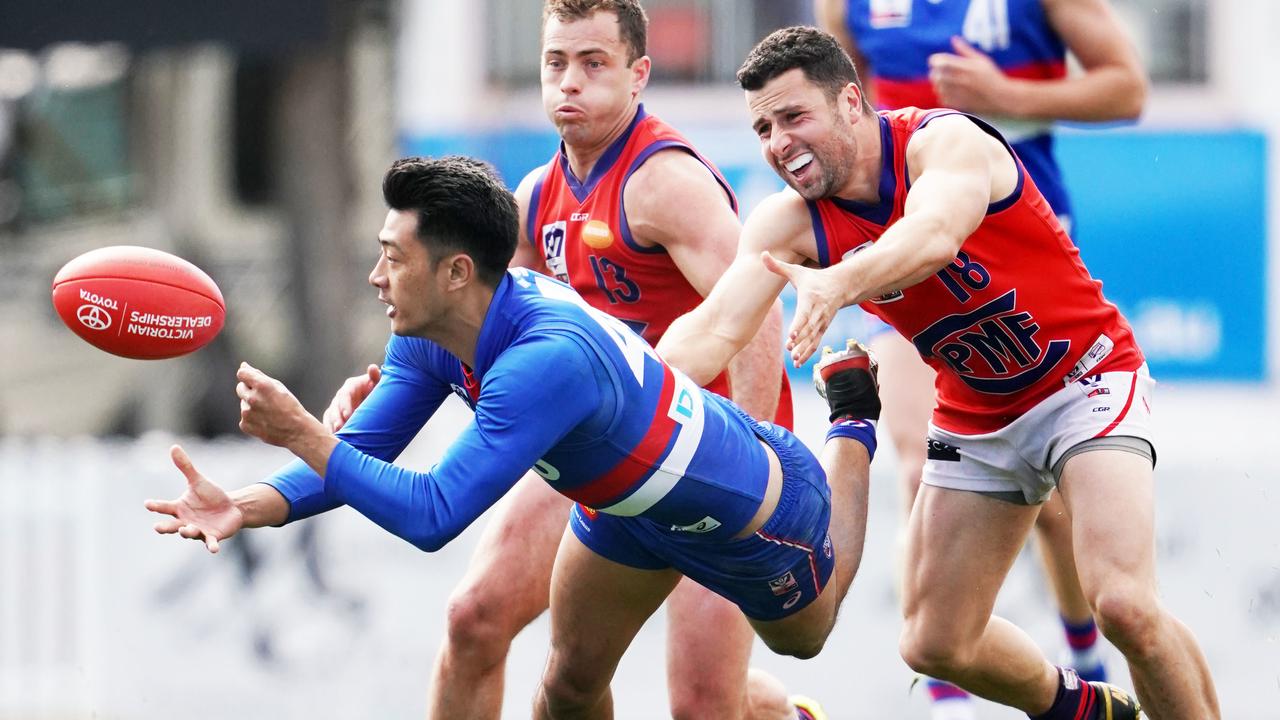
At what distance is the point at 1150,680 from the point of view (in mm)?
4965

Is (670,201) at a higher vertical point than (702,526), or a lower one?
higher

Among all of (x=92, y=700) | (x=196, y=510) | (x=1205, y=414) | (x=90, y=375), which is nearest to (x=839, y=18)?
(x=196, y=510)

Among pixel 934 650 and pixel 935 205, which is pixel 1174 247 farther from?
pixel 935 205

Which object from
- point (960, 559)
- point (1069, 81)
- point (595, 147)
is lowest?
point (960, 559)

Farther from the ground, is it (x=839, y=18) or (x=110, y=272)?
(x=839, y=18)

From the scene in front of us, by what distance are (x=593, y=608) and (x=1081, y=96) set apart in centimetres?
249

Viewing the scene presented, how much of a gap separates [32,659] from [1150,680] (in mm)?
6560

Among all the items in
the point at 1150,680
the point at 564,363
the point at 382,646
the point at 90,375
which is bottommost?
the point at 90,375

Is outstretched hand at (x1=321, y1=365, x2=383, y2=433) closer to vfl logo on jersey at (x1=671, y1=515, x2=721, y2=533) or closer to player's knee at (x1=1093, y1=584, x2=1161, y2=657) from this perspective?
vfl logo on jersey at (x1=671, y1=515, x2=721, y2=533)

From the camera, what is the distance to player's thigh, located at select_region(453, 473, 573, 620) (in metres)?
5.48

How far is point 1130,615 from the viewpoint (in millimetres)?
4785

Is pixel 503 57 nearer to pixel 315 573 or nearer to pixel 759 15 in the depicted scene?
pixel 759 15

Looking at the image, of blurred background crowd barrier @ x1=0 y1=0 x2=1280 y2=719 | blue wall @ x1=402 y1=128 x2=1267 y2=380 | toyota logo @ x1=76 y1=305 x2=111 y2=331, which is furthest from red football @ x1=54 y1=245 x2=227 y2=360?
blue wall @ x1=402 y1=128 x2=1267 y2=380

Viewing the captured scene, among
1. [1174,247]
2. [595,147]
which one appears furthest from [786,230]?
[1174,247]
